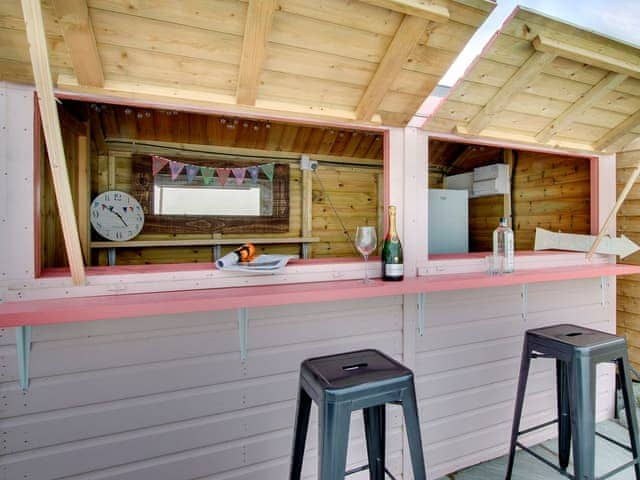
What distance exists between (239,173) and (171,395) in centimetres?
261

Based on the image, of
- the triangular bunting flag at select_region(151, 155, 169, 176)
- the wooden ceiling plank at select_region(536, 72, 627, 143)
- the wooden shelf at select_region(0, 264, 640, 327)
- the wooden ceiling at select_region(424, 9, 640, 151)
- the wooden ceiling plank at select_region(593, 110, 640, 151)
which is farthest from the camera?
the triangular bunting flag at select_region(151, 155, 169, 176)

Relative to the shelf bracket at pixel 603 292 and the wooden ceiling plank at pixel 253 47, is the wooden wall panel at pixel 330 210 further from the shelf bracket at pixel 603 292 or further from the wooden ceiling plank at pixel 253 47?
the wooden ceiling plank at pixel 253 47

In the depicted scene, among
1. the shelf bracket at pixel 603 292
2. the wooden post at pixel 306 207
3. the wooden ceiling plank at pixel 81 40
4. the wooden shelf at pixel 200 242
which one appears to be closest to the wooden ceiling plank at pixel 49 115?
the wooden ceiling plank at pixel 81 40

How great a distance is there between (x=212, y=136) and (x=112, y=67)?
2.38m

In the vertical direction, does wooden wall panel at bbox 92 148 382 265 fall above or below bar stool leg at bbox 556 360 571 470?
above

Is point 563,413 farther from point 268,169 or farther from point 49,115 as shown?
point 268,169

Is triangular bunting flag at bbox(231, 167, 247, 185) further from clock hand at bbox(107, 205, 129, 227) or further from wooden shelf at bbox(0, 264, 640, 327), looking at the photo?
wooden shelf at bbox(0, 264, 640, 327)

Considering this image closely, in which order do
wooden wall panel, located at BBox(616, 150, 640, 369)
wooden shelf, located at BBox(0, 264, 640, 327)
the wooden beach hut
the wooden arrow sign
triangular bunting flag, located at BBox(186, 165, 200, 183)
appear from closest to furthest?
wooden shelf, located at BBox(0, 264, 640, 327), the wooden beach hut, the wooden arrow sign, wooden wall panel, located at BBox(616, 150, 640, 369), triangular bunting flag, located at BBox(186, 165, 200, 183)

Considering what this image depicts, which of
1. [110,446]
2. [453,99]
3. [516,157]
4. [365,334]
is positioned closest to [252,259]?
[365,334]

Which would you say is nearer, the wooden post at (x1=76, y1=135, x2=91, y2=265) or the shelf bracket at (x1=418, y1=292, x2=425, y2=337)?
the shelf bracket at (x1=418, y1=292, x2=425, y2=337)

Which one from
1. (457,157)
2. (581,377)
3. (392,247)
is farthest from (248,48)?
(457,157)

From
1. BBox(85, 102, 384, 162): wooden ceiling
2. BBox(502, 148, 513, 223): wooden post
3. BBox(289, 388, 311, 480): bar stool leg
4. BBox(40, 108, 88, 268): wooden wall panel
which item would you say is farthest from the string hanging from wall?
BBox(289, 388, 311, 480): bar stool leg

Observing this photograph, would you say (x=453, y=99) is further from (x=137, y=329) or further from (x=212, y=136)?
(x=212, y=136)

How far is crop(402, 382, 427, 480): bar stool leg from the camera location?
1.03 m
